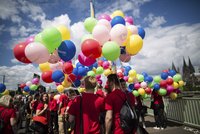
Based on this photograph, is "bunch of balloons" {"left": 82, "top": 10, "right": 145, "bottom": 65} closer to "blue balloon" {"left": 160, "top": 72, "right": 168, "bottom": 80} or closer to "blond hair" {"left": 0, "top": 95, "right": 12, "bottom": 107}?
"blond hair" {"left": 0, "top": 95, "right": 12, "bottom": 107}

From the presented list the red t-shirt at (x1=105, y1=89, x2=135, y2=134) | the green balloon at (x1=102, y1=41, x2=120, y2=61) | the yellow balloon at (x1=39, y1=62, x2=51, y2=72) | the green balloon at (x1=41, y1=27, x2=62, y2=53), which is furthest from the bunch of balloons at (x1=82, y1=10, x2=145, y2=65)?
the yellow balloon at (x1=39, y1=62, x2=51, y2=72)

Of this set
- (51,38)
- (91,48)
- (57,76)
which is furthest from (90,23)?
(57,76)

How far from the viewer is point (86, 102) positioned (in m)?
2.46

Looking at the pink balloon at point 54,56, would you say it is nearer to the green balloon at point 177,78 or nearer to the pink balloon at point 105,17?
the pink balloon at point 105,17

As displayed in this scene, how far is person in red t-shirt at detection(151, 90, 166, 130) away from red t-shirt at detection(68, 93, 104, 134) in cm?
573

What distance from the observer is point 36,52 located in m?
3.29

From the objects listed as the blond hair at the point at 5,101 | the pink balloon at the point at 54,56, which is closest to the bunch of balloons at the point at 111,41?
the pink balloon at the point at 54,56

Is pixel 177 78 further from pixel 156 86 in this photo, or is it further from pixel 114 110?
pixel 114 110

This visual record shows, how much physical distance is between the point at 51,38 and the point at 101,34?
1146 millimetres

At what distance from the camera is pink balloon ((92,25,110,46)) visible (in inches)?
149

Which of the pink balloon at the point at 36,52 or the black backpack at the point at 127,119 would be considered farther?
the pink balloon at the point at 36,52

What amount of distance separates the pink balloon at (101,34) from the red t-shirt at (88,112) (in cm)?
176

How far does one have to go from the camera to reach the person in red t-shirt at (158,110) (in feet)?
23.9

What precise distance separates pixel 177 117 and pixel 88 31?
621 cm
